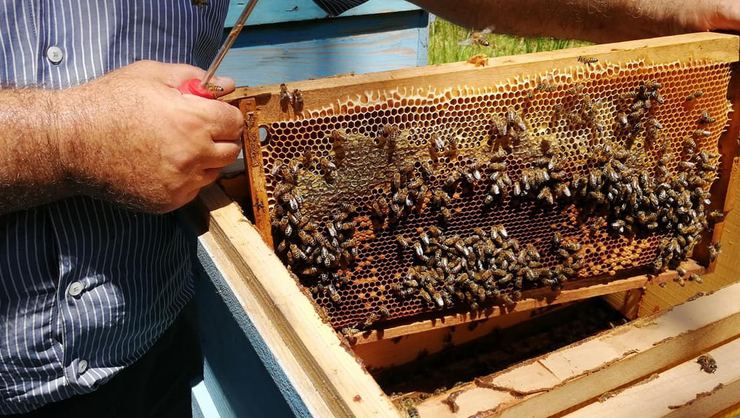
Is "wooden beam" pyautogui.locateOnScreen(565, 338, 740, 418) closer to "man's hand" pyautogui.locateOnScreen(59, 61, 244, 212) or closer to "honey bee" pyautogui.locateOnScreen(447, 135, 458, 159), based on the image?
"honey bee" pyautogui.locateOnScreen(447, 135, 458, 159)

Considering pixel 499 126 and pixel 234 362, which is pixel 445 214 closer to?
pixel 499 126

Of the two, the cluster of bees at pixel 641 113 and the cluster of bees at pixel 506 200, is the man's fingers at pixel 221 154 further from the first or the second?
the cluster of bees at pixel 641 113

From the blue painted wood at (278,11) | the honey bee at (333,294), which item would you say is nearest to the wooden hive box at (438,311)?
the honey bee at (333,294)

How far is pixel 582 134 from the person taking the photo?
2141mm

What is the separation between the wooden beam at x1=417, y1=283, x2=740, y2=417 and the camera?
1.72 metres

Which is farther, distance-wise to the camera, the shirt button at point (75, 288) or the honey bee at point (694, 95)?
the honey bee at point (694, 95)

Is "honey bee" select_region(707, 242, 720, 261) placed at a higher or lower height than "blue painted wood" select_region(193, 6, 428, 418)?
lower

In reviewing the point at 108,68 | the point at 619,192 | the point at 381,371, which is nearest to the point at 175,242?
the point at 108,68

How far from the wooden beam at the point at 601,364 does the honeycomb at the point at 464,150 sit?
0.43m

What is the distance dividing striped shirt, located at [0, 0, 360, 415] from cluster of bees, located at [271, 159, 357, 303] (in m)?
0.32

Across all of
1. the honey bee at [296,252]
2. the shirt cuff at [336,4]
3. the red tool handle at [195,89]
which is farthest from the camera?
the shirt cuff at [336,4]

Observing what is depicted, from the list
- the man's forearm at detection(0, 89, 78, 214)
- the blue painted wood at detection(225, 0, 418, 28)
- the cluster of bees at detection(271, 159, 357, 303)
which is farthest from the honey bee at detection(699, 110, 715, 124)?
the blue painted wood at detection(225, 0, 418, 28)

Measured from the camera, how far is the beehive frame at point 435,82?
174 cm

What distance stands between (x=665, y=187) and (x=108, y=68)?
203cm
